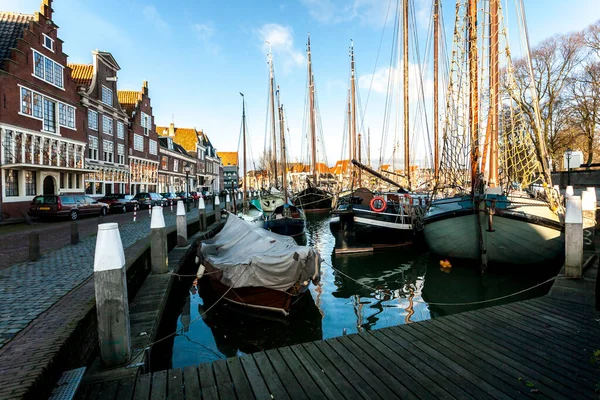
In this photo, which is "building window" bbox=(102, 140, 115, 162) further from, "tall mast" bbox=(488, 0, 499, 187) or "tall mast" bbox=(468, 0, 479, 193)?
"tall mast" bbox=(488, 0, 499, 187)

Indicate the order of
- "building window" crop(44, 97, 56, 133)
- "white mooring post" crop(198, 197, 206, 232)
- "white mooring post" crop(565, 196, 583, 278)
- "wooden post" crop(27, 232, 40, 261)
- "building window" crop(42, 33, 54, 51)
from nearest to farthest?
"white mooring post" crop(565, 196, 583, 278), "wooden post" crop(27, 232, 40, 261), "white mooring post" crop(198, 197, 206, 232), "building window" crop(42, 33, 54, 51), "building window" crop(44, 97, 56, 133)

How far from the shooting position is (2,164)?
20484 millimetres

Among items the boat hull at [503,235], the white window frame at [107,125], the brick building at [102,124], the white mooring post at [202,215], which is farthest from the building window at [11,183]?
the boat hull at [503,235]

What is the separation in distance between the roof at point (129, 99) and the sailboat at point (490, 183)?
140 ft

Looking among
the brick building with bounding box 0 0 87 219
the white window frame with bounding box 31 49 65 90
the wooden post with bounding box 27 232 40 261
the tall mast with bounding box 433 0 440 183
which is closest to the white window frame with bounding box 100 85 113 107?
the brick building with bounding box 0 0 87 219

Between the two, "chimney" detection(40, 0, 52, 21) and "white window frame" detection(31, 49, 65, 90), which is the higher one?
"chimney" detection(40, 0, 52, 21)

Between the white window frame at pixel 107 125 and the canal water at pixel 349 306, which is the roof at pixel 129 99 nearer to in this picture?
the white window frame at pixel 107 125

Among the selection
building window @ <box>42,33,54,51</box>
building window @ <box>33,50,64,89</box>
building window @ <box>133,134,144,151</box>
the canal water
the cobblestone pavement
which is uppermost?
building window @ <box>42,33,54,51</box>

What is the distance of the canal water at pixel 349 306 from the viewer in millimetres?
7051

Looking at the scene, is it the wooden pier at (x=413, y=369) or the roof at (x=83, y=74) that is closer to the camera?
the wooden pier at (x=413, y=369)

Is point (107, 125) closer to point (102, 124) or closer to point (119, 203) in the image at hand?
point (102, 124)

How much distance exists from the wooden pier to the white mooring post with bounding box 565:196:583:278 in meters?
2.64

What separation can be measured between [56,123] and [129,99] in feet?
72.6

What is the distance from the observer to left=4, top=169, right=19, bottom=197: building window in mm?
21391
